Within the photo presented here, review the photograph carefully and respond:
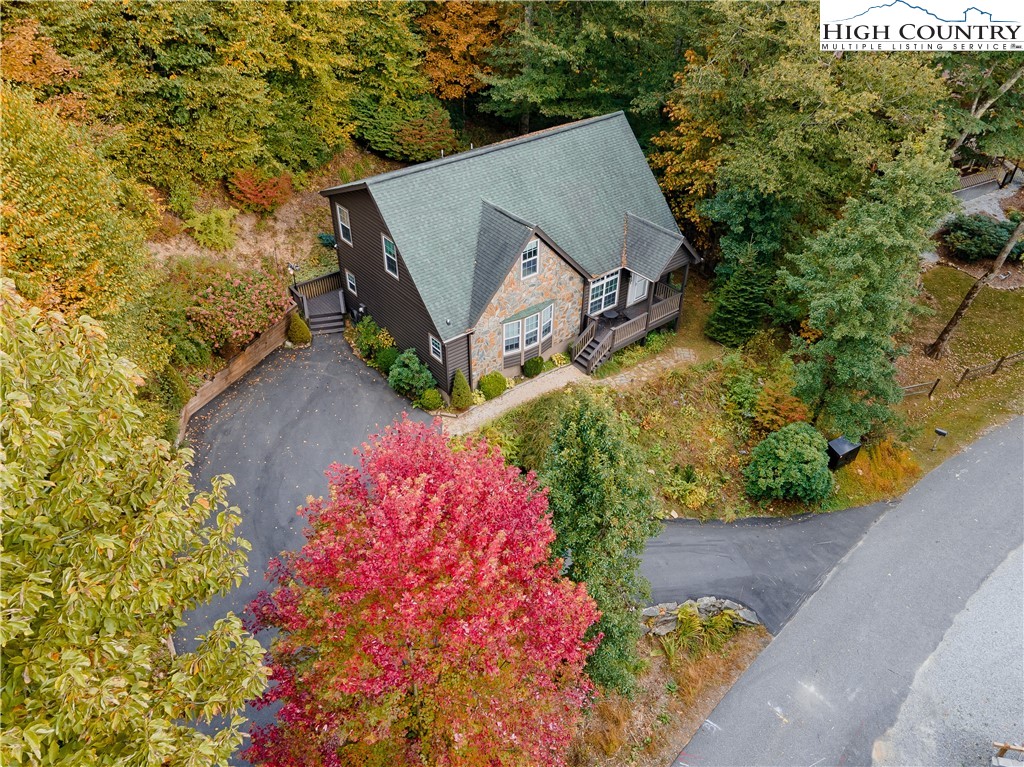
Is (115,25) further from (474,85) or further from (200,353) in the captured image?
(474,85)

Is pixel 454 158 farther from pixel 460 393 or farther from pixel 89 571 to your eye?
pixel 89 571

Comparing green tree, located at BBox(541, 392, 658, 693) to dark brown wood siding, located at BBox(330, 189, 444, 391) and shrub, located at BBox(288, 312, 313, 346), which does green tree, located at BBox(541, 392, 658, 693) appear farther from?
shrub, located at BBox(288, 312, 313, 346)

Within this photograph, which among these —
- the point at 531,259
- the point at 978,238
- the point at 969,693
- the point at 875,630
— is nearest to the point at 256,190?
the point at 531,259

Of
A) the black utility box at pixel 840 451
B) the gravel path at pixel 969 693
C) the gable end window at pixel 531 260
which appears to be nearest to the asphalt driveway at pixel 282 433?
the gable end window at pixel 531 260

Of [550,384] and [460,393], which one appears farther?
[550,384]

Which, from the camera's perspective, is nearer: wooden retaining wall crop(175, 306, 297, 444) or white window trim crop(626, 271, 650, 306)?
wooden retaining wall crop(175, 306, 297, 444)

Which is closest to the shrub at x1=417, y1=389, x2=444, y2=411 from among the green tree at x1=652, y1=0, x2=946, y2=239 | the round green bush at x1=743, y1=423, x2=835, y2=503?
the round green bush at x1=743, y1=423, x2=835, y2=503
